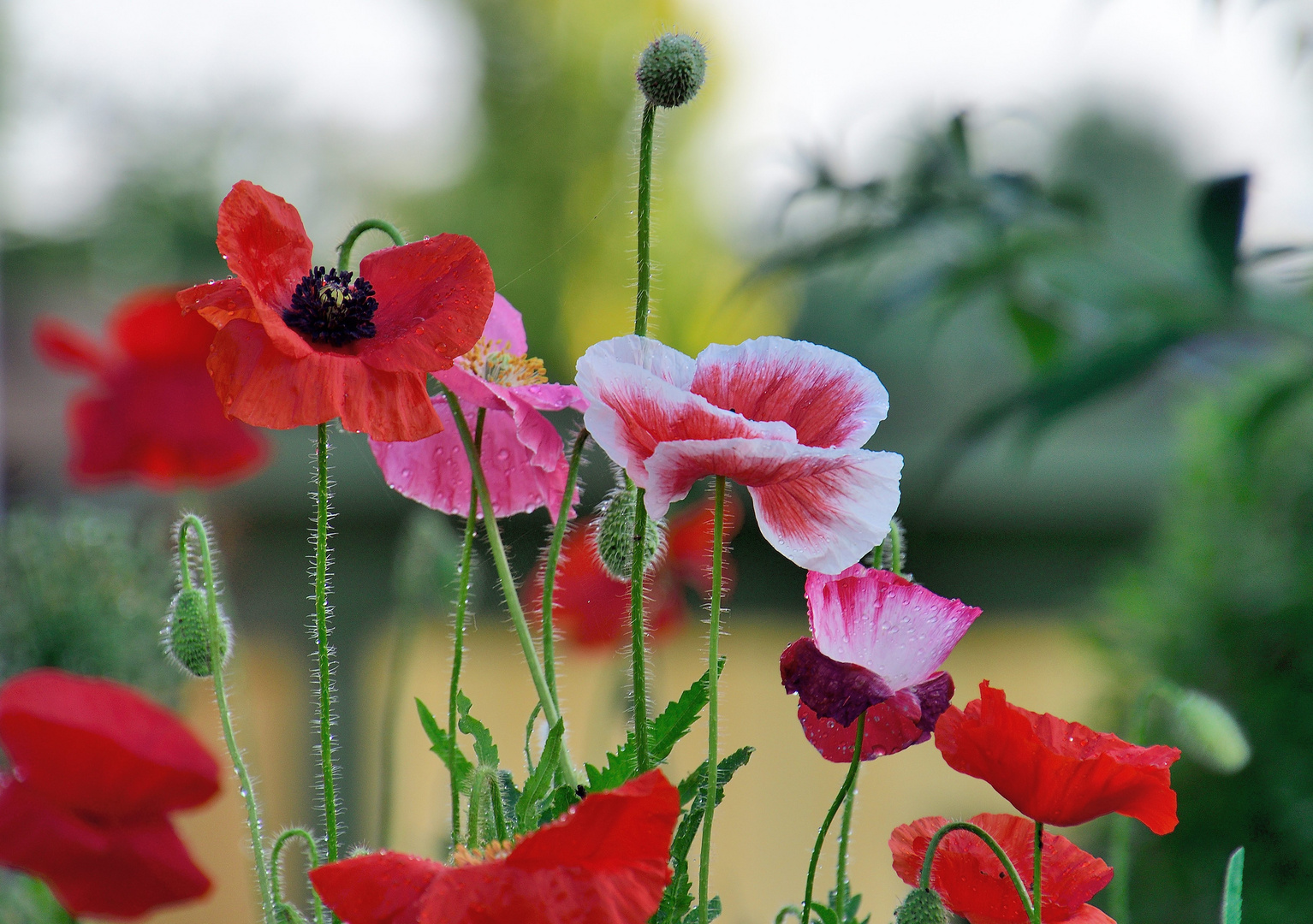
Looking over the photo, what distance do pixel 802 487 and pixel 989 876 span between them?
0.42 feet

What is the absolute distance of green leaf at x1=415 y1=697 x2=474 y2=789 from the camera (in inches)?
12.8

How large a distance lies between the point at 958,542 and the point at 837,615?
3118mm

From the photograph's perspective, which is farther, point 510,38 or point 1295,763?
point 510,38

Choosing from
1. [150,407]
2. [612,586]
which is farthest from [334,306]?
[150,407]

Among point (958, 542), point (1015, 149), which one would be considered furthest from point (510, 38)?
point (1015, 149)

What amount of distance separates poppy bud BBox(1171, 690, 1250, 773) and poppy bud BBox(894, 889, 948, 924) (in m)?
0.25

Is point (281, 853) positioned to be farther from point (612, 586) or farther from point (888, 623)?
point (612, 586)

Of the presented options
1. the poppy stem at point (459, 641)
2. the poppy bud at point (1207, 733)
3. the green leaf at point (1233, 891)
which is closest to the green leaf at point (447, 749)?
the poppy stem at point (459, 641)

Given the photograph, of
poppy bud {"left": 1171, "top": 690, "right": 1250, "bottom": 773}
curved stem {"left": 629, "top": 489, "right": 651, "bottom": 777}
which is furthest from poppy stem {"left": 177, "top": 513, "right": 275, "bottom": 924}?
poppy bud {"left": 1171, "top": 690, "right": 1250, "bottom": 773}

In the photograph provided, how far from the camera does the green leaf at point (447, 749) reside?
0.33 metres

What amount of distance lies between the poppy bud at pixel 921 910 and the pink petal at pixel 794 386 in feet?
0.39

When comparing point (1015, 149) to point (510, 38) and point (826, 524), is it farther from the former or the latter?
point (510, 38)

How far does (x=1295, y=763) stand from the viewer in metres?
0.91

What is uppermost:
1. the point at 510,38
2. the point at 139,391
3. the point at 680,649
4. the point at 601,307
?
the point at 510,38
